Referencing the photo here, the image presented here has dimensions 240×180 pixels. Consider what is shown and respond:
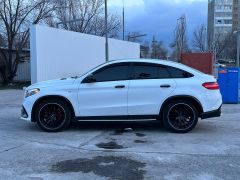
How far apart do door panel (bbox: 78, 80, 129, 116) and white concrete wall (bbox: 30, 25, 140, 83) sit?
31.6 feet

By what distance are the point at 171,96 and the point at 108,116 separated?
1.47m

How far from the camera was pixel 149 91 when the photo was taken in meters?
8.56

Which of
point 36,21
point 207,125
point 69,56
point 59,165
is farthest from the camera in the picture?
point 36,21

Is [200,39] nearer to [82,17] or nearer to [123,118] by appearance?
[82,17]

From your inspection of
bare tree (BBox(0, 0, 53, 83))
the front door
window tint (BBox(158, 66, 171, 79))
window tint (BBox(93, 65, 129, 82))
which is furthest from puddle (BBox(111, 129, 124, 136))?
bare tree (BBox(0, 0, 53, 83))

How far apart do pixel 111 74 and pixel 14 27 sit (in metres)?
19.0

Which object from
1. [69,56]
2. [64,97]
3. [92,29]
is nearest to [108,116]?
[64,97]

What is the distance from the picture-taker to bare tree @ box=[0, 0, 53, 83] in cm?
2577

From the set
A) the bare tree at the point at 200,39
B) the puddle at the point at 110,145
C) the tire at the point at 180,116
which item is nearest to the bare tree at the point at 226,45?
the bare tree at the point at 200,39

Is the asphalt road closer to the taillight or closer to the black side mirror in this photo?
the taillight

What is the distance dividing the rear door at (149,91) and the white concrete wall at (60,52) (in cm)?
1004

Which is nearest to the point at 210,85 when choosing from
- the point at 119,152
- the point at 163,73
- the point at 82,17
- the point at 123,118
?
the point at 163,73

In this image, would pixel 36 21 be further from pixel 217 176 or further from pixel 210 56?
pixel 217 176

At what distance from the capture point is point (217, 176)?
5.57 meters
